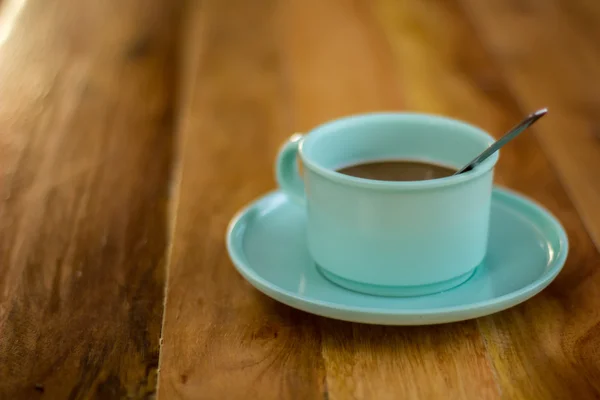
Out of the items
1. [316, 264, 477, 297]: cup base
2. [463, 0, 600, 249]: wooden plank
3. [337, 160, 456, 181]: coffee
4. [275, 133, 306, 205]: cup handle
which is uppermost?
[337, 160, 456, 181]: coffee

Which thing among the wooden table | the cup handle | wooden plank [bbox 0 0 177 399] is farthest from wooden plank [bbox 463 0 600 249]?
wooden plank [bbox 0 0 177 399]

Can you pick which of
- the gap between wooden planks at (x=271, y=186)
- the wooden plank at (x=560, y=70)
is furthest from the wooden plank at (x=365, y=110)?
the wooden plank at (x=560, y=70)

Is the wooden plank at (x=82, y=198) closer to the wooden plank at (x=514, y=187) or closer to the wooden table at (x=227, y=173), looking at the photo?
the wooden table at (x=227, y=173)

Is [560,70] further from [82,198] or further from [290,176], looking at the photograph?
[82,198]

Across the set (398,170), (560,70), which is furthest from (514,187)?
(560,70)

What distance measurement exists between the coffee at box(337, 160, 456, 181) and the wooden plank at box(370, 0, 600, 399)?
12cm

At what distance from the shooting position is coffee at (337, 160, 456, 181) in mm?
551

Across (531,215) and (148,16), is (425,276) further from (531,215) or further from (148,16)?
(148,16)

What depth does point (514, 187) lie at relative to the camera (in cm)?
71

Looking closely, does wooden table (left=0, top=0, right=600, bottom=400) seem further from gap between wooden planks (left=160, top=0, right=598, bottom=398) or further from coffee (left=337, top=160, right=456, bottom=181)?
coffee (left=337, top=160, right=456, bottom=181)

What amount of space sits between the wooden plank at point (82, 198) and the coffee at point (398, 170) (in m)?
0.18

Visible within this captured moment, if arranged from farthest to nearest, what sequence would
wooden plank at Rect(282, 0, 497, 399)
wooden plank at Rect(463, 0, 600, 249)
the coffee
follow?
wooden plank at Rect(463, 0, 600, 249) < the coffee < wooden plank at Rect(282, 0, 497, 399)

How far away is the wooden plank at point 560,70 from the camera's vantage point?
0.72 meters

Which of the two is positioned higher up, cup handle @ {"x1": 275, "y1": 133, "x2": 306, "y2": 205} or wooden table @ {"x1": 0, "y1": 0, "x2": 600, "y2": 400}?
cup handle @ {"x1": 275, "y1": 133, "x2": 306, "y2": 205}
